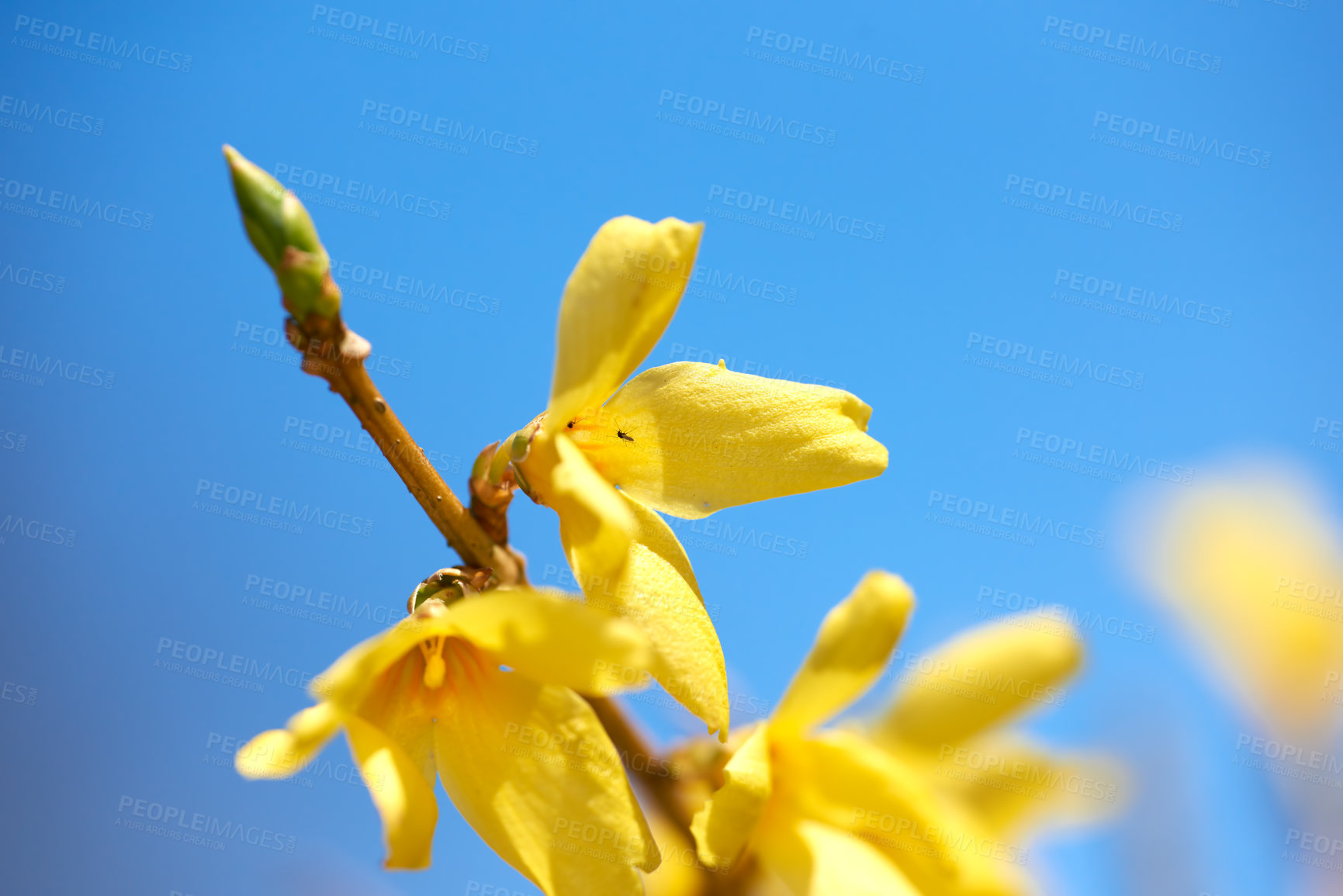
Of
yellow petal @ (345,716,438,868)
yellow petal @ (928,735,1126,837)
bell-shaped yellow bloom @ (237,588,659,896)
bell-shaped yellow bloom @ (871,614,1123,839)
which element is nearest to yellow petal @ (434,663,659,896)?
bell-shaped yellow bloom @ (237,588,659,896)

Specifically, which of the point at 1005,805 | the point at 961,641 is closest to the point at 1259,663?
the point at 1005,805

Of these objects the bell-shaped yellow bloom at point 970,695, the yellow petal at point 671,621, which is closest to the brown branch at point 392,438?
the yellow petal at point 671,621

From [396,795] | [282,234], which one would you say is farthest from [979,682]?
[282,234]

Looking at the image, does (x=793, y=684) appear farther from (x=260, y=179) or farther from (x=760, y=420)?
(x=260, y=179)

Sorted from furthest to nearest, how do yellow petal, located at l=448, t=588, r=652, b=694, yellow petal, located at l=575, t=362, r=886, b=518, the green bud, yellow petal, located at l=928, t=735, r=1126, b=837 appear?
1. yellow petal, located at l=928, t=735, r=1126, b=837
2. yellow petal, located at l=575, t=362, r=886, b=518
3. the green bud
4. yellow petal, located at l=448, t=588, r=652, b=694

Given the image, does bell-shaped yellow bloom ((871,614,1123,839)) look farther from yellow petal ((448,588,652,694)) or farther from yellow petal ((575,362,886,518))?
yellow petal ((448,588,652,694))

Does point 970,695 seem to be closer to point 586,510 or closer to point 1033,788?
point 1033,788
